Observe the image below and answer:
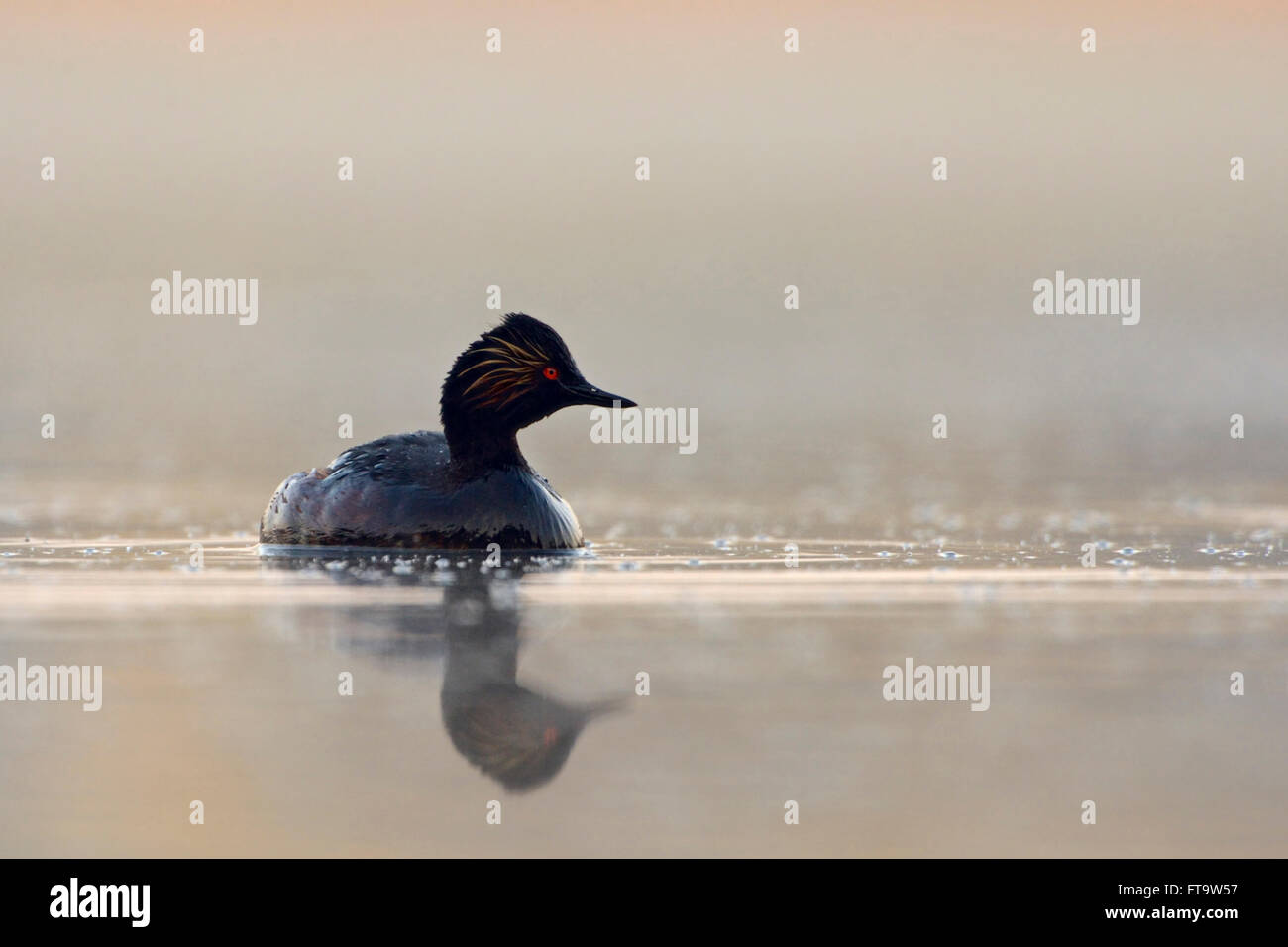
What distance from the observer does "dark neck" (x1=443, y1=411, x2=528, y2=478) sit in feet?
37.7

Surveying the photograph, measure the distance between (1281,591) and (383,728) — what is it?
196 inches

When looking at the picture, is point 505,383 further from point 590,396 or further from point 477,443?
point 590,396

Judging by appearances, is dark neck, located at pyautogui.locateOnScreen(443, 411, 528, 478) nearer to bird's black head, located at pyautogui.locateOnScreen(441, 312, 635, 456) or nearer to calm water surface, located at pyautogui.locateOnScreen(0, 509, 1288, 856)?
bird's black head, located at pyautogui.locateOnScreen(441, 312, 635, 456)

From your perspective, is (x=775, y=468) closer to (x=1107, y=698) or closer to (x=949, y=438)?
(x=949, y=438)

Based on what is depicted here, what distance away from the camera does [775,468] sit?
17484 millimetres

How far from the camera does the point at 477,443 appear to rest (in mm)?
11516

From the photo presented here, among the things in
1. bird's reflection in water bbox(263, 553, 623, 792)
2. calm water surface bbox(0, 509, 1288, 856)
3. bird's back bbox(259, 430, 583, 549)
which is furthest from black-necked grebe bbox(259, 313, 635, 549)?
calm water surface bbox(0, 509, 1288, 856)

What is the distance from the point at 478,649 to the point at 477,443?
4.23 metres

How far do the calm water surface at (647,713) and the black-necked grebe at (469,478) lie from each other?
1.00 metres

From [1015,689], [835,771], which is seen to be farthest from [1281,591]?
[835,771]

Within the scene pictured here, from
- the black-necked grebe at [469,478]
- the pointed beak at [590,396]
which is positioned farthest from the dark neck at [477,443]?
the pointed beak at [590,396]

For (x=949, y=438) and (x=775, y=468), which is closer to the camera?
(x=775, y=468)

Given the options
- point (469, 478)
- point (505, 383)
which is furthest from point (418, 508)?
point (505, 383)

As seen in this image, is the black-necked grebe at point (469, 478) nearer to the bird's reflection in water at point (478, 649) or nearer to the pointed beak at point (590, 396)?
the pointed beak at point (590, 396)
